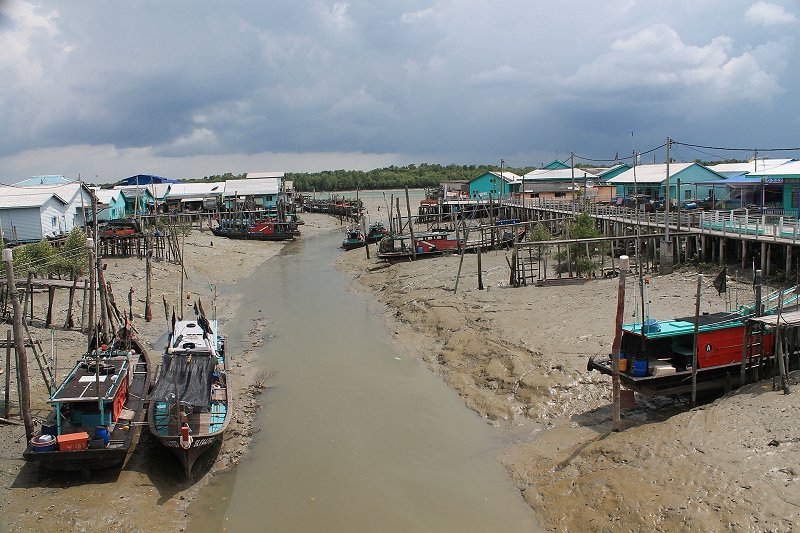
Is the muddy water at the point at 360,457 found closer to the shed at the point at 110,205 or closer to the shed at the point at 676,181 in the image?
the shed at the point at 110,205

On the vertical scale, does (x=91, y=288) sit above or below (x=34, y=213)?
below

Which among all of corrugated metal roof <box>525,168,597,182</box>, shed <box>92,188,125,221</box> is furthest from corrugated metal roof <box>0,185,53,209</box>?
corrugated metal roof <box>525,168,597,182</box>

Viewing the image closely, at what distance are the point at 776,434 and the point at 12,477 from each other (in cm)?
1525

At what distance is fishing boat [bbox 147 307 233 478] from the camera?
44.4 ft

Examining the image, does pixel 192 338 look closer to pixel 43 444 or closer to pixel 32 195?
pixel 43 444

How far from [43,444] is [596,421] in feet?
40.8

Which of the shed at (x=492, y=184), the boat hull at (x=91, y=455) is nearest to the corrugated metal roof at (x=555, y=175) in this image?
the shed at (x=492, y=184)

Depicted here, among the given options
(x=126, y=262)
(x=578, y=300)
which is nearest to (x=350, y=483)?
(x=578, y=300)

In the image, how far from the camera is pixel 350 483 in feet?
45.5

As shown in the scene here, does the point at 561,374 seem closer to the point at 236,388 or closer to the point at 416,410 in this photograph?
the point at 416,410

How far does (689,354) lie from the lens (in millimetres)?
15000

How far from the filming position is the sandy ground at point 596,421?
1055cm

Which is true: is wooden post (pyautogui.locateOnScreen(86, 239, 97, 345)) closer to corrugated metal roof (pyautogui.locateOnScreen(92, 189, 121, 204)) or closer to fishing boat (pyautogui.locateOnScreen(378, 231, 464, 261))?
fishing boat (pyautogui.locateOnScreen(378, 231, 464, 261))

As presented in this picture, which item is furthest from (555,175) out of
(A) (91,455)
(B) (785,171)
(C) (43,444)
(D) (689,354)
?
(C) (43,444)
